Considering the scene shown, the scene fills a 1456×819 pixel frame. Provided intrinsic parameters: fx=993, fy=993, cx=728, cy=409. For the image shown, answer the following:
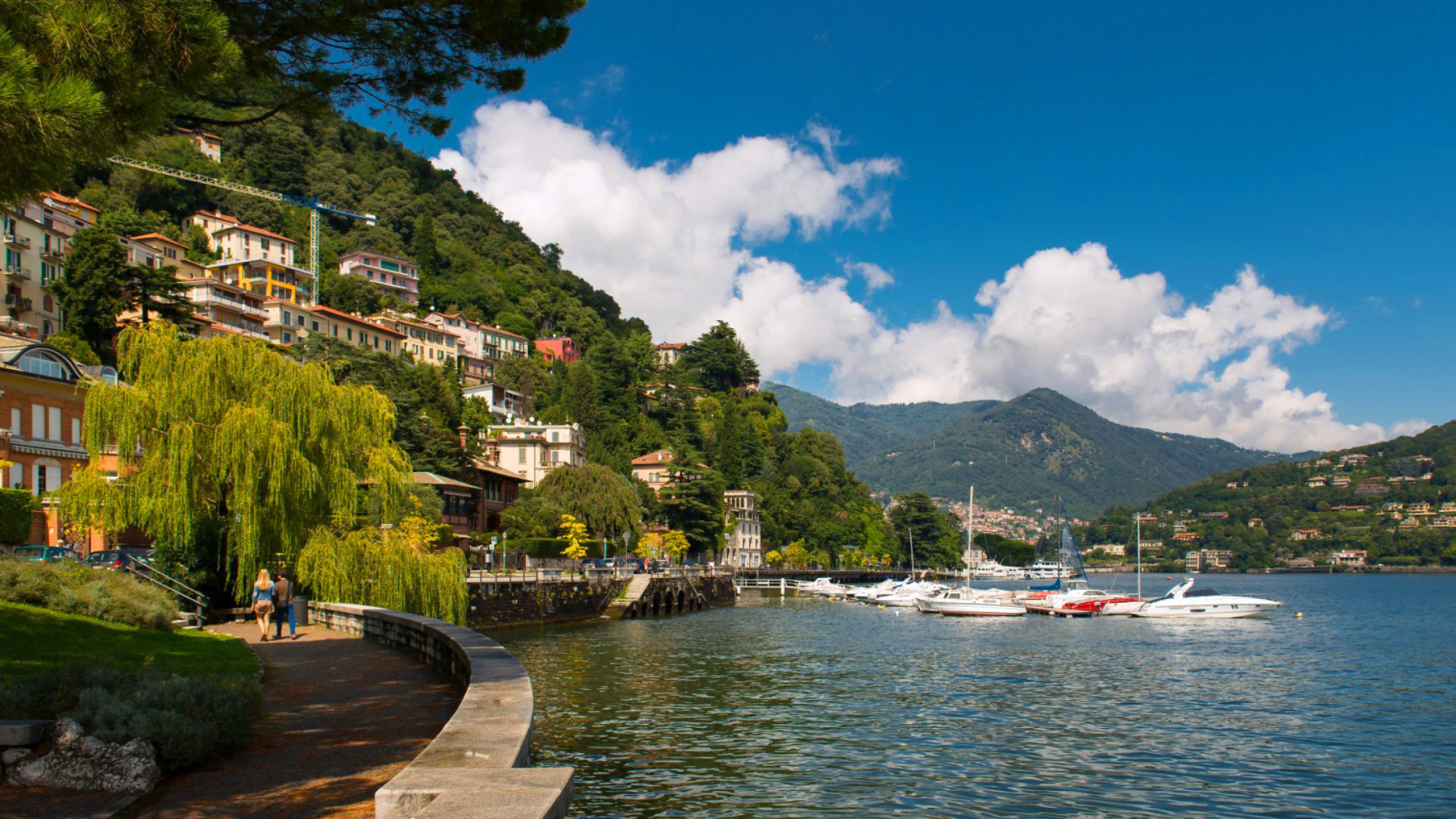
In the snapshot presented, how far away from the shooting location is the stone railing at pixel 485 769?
6.21 m

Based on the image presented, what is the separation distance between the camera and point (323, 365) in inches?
1323

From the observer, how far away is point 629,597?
6269 centimetres

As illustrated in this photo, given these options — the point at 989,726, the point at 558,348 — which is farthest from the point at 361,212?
the point at 989,726

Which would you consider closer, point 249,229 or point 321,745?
point 321,745

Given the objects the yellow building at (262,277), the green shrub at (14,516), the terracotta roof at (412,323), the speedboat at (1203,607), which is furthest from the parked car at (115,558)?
the terracotta roof at (412,323)

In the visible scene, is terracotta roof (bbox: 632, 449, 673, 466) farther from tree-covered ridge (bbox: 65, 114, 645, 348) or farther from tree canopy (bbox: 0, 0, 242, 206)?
tree canopy (bbox: 0, 0, 242, 206)

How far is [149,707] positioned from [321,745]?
1885 mm

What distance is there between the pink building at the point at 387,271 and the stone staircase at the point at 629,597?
93.6 meters

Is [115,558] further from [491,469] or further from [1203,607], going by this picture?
[1203,607]

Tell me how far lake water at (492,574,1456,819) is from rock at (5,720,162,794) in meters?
6.38

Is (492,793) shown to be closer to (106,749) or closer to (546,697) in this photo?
(106,749)

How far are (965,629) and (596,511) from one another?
3580 centimetres

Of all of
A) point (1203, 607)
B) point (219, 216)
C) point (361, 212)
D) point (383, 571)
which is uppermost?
point (361, 212)

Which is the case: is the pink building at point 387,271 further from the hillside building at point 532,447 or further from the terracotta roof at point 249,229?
the hillside building at point 532,447
